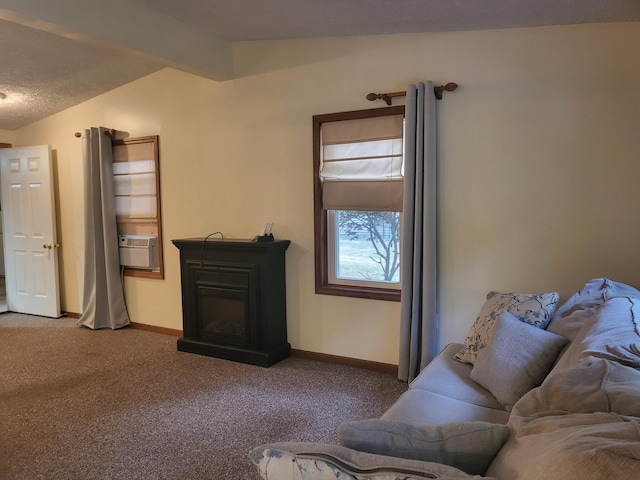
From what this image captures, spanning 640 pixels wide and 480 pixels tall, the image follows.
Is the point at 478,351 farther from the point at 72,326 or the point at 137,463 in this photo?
the point at 72,326

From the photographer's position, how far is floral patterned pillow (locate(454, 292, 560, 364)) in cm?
245

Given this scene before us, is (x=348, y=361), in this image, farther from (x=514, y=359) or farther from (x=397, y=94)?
(x=397, y=94)

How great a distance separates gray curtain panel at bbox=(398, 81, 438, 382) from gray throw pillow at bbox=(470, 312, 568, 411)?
3.16ft

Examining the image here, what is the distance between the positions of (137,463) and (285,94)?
9.46ft

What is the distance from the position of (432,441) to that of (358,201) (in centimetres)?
264

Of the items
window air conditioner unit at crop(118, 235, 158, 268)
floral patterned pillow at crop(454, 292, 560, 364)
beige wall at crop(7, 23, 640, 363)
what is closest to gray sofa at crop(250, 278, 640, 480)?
floral patterned pillow at crop(454, 292, 560, 364)

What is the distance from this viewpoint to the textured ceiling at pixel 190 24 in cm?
269

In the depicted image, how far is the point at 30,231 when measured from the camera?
18.3 ft

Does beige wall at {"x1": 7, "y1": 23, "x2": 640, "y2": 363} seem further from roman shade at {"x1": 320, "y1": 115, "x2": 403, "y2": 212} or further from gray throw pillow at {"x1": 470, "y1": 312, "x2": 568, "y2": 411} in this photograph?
gray throw pillow at {"x1": 470, "y1": 312, "x2": 568, "y2": 411}

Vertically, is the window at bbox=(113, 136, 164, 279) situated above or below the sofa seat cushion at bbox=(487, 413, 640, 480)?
above

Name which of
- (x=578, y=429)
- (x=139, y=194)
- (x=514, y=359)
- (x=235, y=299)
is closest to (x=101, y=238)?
(x=139, y=194)

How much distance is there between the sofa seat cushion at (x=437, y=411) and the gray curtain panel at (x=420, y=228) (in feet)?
3.83

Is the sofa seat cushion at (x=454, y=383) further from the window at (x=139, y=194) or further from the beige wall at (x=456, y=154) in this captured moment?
the window at (x=139, y=194)

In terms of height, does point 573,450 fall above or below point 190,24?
below
